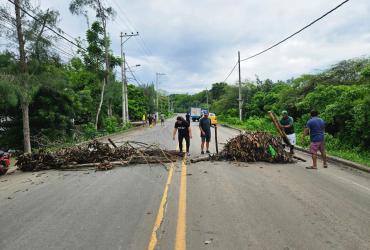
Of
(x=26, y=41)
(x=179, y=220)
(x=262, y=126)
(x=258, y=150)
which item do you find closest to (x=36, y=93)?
(x=26, y=41)

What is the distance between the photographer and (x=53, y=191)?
8.59 m

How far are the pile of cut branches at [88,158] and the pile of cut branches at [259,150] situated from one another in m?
2.20

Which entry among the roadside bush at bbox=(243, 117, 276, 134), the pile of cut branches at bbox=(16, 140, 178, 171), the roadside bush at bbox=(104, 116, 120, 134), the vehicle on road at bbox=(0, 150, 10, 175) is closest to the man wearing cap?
the pile of cut branches at bbox=(16, 140, 178, 171)

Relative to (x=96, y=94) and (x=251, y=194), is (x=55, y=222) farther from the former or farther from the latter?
(x=96, y=94)

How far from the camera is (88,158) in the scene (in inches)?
495

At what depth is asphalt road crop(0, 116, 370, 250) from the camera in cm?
501

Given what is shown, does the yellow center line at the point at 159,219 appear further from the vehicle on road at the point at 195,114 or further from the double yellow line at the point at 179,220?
the vehicle on road at the point at 195,114

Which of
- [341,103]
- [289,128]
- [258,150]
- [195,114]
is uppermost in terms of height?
[341,103]

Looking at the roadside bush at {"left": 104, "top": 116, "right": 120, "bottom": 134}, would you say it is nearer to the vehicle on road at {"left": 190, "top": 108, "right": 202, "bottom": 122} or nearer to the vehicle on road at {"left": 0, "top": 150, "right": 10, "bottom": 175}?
the vehicle on road at {"left": 0, "top": 150, "right": 10, "bottom": 175}

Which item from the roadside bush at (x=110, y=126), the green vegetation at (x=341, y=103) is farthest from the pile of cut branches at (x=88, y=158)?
the roadside bush at (x=110, y=126)

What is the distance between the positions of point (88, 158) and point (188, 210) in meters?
6.96

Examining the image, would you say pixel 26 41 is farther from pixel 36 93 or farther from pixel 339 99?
pixel 339 99

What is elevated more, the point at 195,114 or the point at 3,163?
the point at 195,114

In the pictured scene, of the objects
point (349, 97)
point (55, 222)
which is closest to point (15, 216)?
point (55, 222)
